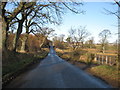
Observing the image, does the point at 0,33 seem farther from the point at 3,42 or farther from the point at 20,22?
the point at 20,22

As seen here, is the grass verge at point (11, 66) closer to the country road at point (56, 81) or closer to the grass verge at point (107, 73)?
the country road at point (56, 81)

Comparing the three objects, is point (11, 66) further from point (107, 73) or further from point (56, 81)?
point (107, 73)

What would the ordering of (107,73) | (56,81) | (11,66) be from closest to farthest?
1. (56,81)
2. (107,73)
3. (11,66)

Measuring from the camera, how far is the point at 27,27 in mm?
28438

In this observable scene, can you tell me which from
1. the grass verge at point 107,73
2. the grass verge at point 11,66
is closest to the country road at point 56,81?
the grass verge at point 11,66

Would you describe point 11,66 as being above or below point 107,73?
above

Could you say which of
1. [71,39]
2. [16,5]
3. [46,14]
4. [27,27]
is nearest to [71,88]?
[16,5]

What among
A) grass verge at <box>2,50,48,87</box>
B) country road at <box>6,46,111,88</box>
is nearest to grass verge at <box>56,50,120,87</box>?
Result: country road at <box>6,46,111,88</box>

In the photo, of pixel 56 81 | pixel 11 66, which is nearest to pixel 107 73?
pixel 56 81

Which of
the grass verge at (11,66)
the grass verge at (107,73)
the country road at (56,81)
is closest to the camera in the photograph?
the country road at (56,81)

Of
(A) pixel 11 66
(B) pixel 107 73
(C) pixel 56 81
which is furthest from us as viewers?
(A) pixel 11 66

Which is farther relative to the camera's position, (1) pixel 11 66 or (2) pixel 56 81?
(1) pixel 11 66

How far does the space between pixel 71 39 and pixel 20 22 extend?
29.1m

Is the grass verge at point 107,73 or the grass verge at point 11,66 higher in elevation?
the grass verge at point 11,66
